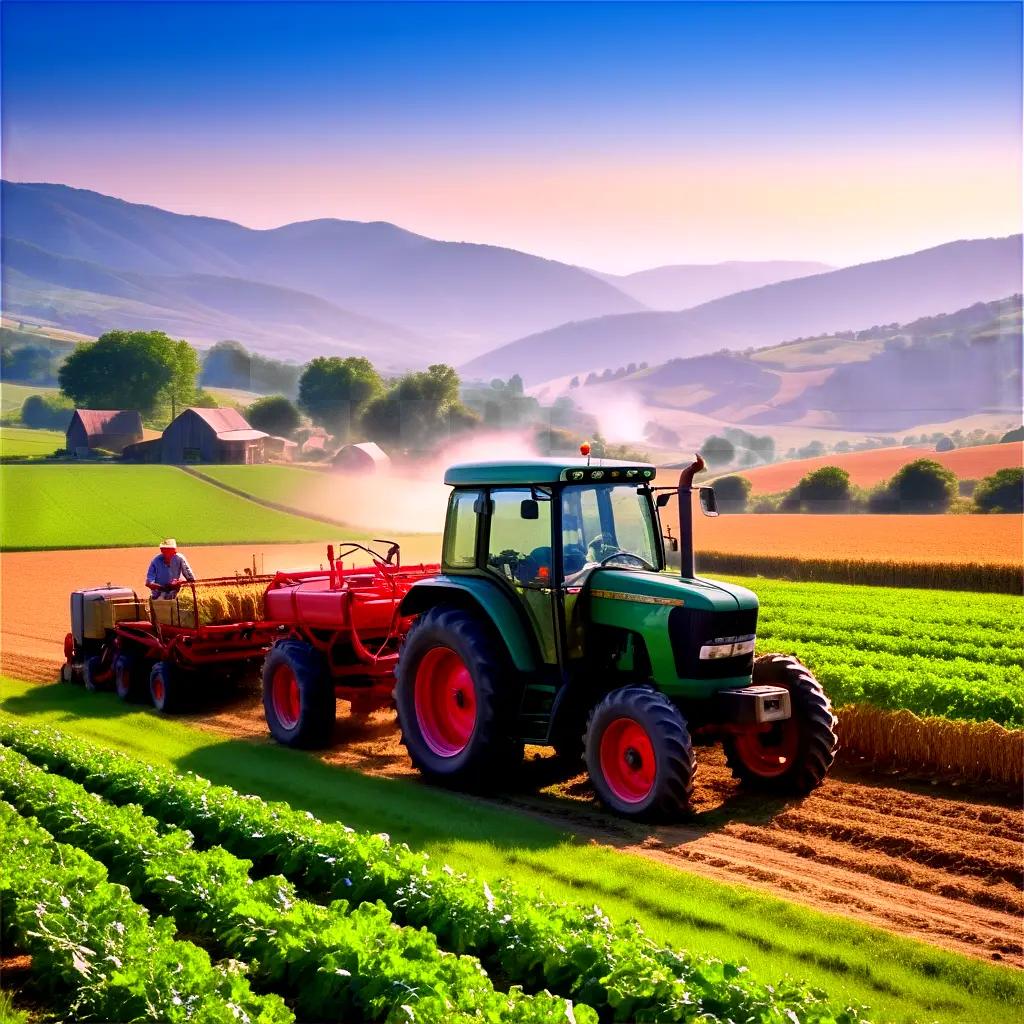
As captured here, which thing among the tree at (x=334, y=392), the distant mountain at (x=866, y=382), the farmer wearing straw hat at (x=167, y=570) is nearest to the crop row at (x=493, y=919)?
the farmer wearing straw hat at (x=167, y=570)

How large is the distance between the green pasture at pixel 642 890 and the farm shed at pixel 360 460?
49322mm

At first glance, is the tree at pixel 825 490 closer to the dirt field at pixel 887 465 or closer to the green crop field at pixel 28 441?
the dirt field at pixel 887 465

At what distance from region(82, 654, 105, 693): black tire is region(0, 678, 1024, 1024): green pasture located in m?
3.87

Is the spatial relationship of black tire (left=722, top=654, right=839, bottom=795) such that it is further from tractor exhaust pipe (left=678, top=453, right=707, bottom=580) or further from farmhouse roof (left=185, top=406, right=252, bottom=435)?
farmhouse roof (left=185, top=406, right=252, bottom=435)

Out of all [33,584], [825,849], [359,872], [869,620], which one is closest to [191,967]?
[359,872]

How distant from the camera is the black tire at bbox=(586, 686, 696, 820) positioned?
850 cm

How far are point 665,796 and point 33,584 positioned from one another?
84.0ft

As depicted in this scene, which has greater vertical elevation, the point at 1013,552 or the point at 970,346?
the point at 970,346

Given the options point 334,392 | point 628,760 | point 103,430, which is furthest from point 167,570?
point 334,392

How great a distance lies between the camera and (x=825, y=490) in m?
55.0

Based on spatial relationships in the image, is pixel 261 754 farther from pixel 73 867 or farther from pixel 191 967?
pixel 191 967

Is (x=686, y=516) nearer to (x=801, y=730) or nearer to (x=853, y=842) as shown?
(x=801, y=730)

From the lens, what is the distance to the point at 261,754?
11.7 meters

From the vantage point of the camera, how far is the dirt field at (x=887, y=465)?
5572 cm
